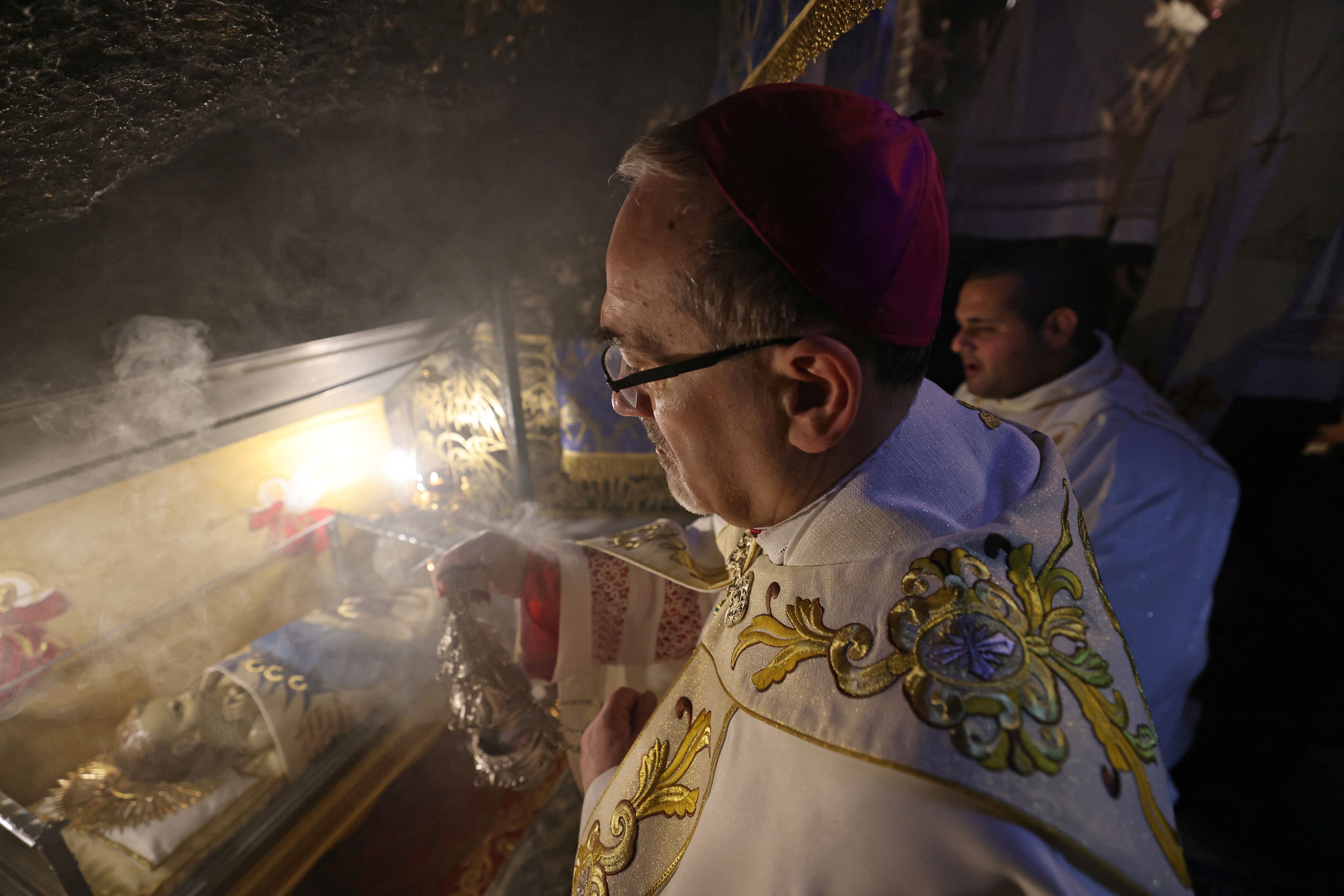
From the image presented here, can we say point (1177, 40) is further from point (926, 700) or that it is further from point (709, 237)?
point (926, 700)

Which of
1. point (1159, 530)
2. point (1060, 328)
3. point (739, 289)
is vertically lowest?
point (1159, 530)

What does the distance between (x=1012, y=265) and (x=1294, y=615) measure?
2351mm

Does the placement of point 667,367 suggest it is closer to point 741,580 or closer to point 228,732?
point 741,580

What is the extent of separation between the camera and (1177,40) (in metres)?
2.48

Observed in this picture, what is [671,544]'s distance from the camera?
1.69 meters

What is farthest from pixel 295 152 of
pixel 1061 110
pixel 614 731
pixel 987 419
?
pixel 1061 110

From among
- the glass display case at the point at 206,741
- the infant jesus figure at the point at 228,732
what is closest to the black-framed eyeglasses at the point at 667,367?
the glass display case at the point at 206,741

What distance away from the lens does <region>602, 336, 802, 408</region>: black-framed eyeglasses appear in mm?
852

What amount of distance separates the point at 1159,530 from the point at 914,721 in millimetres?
2462

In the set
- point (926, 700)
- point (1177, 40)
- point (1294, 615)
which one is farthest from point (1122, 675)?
point (1177, 40)

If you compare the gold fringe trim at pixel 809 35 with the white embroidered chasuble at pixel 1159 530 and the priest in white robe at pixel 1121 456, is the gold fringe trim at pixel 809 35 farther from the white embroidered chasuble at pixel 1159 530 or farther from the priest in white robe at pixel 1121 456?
the white embroidered chasuble at pixel 1159 530

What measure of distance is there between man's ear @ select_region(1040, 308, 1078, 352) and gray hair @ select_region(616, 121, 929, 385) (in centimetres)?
227

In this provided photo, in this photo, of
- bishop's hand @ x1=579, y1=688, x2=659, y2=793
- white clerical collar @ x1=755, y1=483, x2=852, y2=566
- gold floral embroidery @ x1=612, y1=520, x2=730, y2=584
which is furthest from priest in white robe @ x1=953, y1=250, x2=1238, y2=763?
bishop's hand @ x1=579, y1=688, x2=659, y2=793

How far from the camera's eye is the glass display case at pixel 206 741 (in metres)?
1.59
